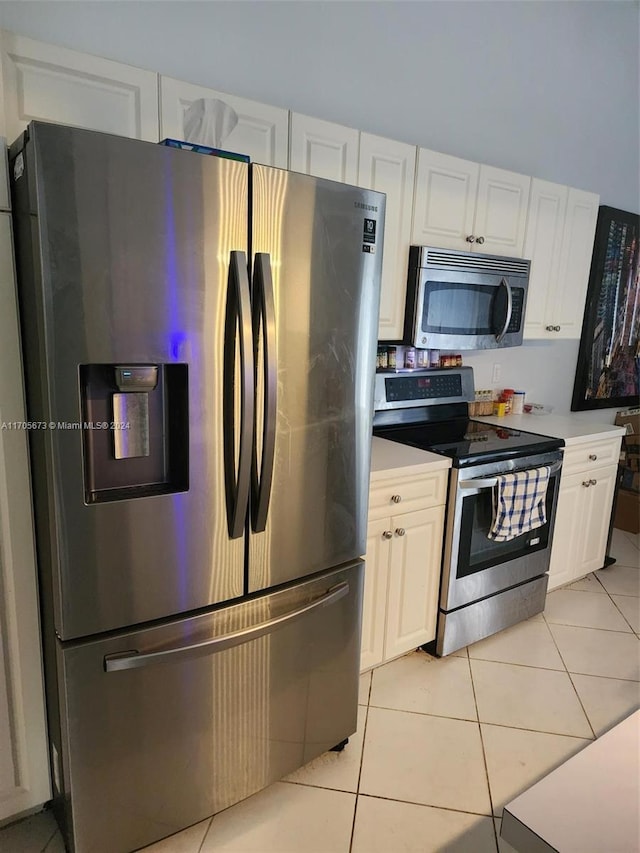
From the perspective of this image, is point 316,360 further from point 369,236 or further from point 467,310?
point 467,310

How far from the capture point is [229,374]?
1459 mm

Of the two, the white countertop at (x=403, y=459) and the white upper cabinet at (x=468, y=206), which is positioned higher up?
the white upper cabinet at (x=468, y=206)

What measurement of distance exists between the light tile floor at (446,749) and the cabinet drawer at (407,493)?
0.75 metres

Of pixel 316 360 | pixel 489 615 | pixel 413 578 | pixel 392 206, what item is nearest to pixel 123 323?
pixel 316 360

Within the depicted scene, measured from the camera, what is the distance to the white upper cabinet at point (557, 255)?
2918 mm

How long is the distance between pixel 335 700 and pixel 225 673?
496 mm

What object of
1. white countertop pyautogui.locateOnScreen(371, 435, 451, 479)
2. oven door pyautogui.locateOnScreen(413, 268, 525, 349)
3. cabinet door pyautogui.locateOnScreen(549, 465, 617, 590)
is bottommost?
cabinet door pyautogui.locateOnScreen(549, 465, 617, 590)

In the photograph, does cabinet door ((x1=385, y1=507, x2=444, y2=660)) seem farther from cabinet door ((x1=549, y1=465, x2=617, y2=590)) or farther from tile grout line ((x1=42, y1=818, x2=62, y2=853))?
tile grout line ((x1=42, y1=818, x2=62, y2=853))

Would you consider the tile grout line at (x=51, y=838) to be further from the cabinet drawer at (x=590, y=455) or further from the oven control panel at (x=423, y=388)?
the cabinet drawer at (x=590, y=455)

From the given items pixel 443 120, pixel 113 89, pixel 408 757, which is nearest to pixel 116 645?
pixel 408 757

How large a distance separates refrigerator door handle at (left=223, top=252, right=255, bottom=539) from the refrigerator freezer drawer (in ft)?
1.03

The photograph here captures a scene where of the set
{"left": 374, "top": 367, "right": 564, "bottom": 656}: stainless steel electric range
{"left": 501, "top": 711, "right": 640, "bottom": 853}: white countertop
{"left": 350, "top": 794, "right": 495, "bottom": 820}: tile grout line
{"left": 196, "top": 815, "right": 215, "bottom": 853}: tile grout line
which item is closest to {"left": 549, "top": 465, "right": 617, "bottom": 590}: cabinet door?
{"left": 374, "top": 367, "right": 564, "bottom": 656}: stainless steel electric range

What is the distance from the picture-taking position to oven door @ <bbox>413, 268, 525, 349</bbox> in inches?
99.2

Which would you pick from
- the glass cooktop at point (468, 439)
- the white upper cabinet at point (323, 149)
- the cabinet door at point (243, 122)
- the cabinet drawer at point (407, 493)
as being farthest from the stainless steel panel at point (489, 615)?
the cabinet door at point (243, 122)
